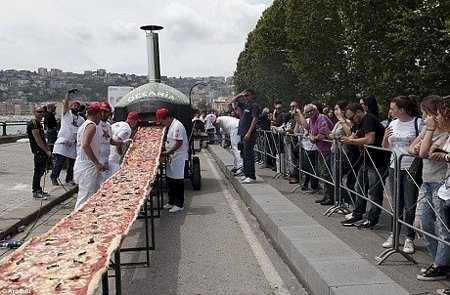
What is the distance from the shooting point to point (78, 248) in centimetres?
427

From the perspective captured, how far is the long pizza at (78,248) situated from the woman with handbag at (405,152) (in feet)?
9.70

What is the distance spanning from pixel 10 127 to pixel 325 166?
28594mm

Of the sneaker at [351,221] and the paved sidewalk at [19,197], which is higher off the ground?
the sneaker at [351,221]

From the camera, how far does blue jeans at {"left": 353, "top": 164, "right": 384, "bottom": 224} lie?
24.1 ft

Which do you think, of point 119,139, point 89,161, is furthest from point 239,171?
point 89,161

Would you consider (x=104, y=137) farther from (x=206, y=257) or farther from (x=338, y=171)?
(x=338, y=171)

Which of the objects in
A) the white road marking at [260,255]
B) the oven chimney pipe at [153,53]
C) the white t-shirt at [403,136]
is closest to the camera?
the white road marking at [260,255]

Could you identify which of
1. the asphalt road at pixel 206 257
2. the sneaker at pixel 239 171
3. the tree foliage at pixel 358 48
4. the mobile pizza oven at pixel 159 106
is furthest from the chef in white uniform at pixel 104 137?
the tree foliage at pixel 358 48

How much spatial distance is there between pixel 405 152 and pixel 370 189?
94cm

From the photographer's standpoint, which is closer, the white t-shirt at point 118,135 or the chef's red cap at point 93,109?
the chef's red cap at point 93,109

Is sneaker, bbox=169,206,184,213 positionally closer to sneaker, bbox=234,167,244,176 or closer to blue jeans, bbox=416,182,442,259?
sneaker, bbox=234,167,244,176

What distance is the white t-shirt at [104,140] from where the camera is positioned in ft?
27.9

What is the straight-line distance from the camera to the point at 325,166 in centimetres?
968

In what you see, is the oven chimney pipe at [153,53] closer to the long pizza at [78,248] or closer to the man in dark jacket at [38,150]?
the man in dark jacket at [38,150]
